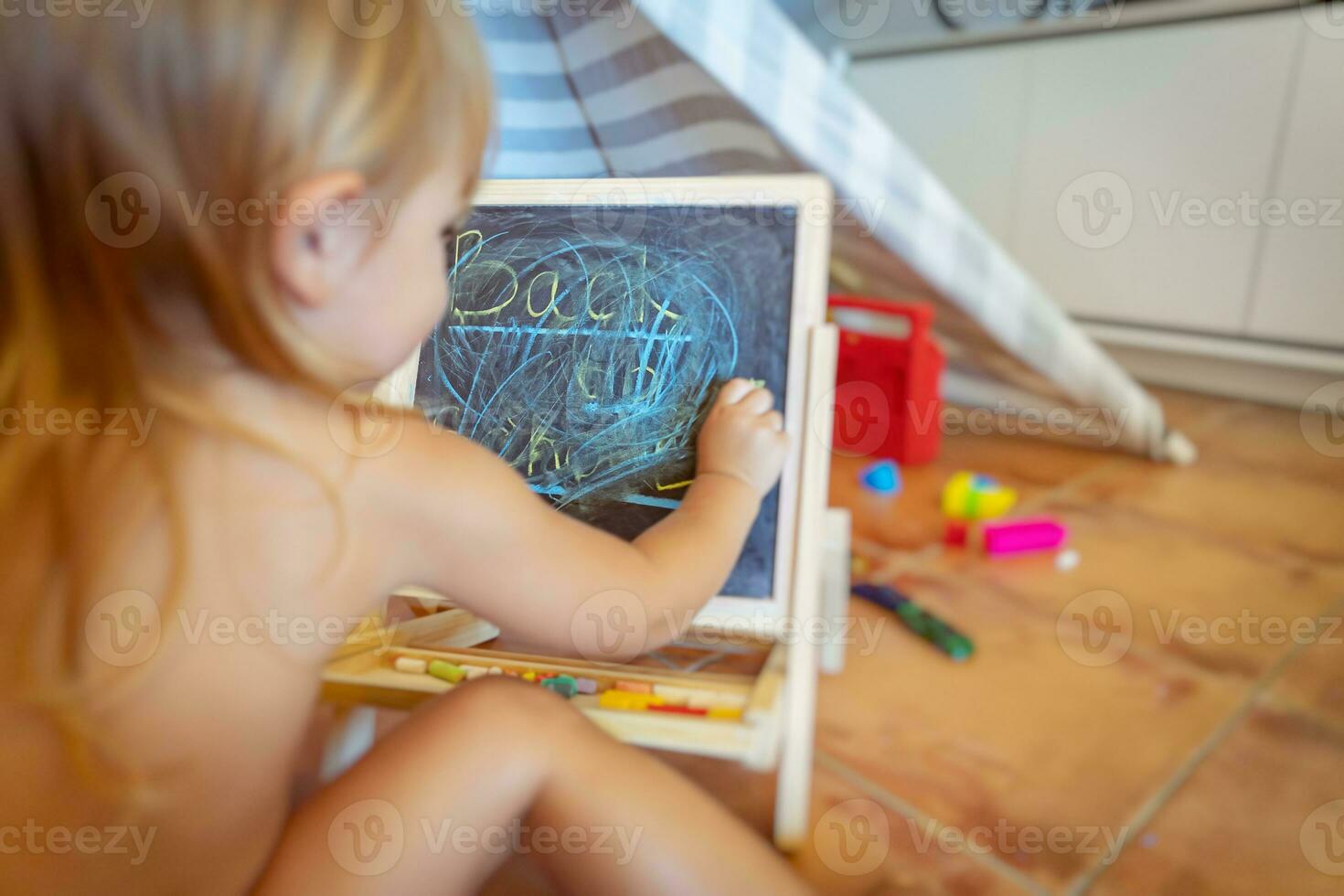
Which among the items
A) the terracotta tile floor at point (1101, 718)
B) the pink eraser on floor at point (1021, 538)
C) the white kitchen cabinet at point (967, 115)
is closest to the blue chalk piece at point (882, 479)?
the terracotta tile floor at point (1101, 718)

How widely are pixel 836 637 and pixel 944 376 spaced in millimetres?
1077

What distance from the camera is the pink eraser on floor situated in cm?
128

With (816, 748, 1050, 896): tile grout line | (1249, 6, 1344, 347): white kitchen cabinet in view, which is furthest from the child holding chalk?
(1249, 6, 1344, 347): white kitchen cabinet

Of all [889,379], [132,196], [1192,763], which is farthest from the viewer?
[889,379]

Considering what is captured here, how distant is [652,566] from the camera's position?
0.64 m

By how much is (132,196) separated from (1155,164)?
7.11ft

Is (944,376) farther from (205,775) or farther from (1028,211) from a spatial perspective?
(205,775)

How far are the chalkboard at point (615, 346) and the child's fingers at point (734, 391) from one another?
0.01 metres

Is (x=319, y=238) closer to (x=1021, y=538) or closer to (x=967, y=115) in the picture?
(x=1021, y=538)

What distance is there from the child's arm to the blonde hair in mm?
111

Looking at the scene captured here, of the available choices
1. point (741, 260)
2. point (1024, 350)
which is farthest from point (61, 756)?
point (1024, 350)

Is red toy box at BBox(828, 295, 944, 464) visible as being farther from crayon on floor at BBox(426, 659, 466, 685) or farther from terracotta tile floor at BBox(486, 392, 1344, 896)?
crayon on floor at BBox(426, 659, 466, 685)

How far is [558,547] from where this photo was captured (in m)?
0.57

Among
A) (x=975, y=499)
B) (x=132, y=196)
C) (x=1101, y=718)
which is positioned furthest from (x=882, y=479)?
(x=132, y=196)
